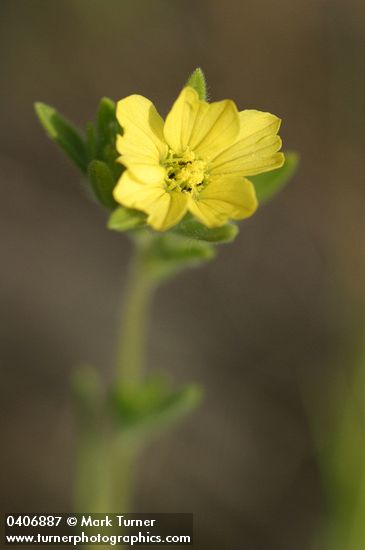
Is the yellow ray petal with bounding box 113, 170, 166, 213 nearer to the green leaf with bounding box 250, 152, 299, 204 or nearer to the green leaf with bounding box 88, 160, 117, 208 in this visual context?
the green leaf with bounding box 88, 160, 117, 208

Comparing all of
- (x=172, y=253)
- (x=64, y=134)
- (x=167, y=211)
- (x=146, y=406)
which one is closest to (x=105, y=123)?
(x=64, y=134)

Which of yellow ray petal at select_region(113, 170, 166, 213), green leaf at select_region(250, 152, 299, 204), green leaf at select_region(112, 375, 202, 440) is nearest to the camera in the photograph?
yellow ray petal at select_region(113, 170, 166, 213)

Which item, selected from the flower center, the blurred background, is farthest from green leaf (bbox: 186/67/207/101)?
the blurred background

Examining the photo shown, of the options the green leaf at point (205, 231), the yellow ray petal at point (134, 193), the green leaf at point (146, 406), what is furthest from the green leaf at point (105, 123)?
the green leaf at point (146, 406)

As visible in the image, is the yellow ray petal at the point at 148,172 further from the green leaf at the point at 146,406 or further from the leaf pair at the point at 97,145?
the green leaf at the point at 146,406

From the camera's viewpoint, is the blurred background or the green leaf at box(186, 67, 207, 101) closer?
the green leaf at box(186, 67, 207, 101)
